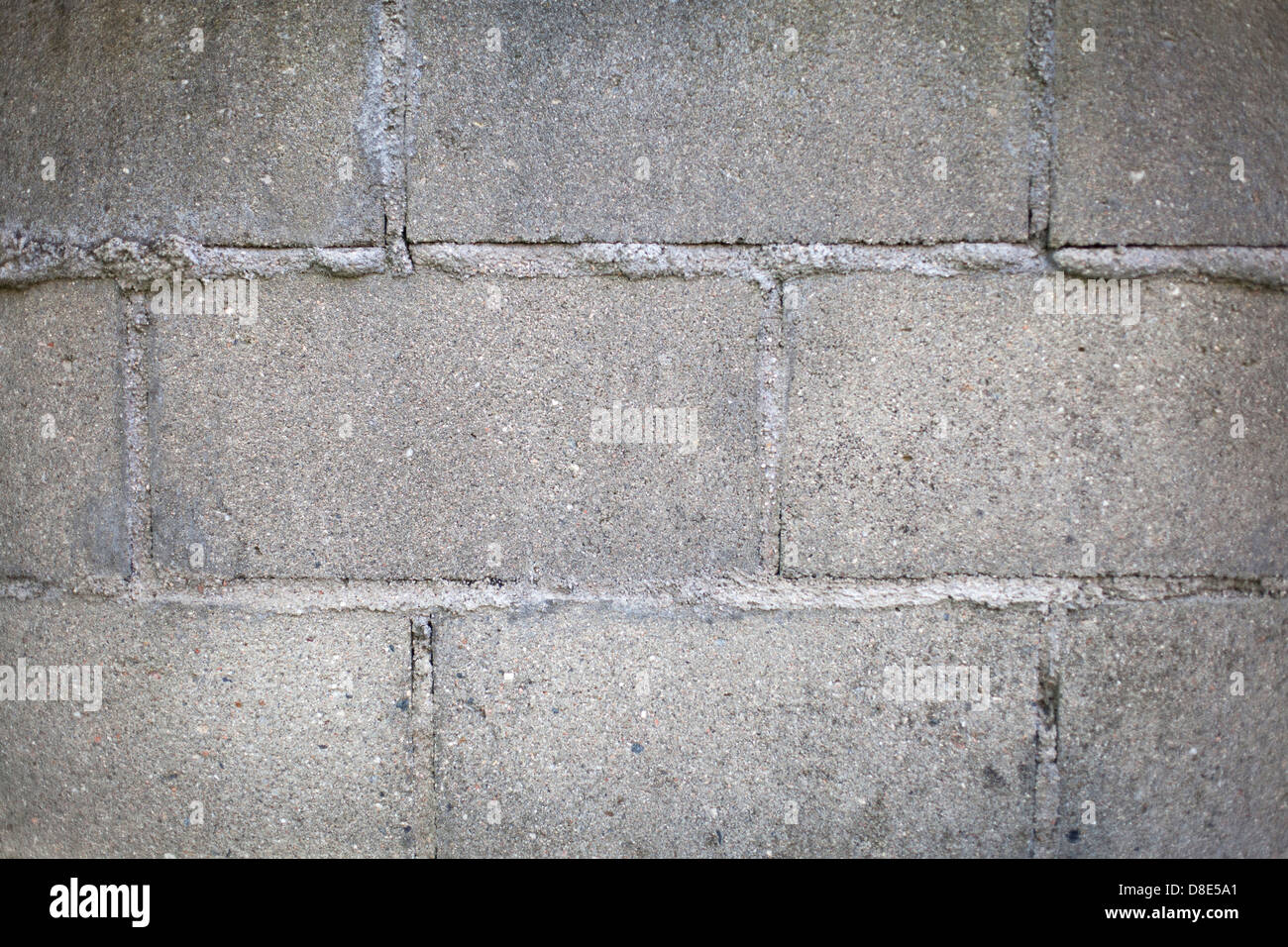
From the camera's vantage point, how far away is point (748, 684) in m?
1.42

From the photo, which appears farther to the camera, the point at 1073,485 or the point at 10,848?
the point at 10,848

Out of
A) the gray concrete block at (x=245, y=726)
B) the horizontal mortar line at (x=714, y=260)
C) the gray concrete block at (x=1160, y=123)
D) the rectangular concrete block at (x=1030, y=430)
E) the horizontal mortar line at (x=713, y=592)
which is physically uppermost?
the gray concrete block at (x=1160, y=123)

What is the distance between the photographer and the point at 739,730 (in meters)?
1.42

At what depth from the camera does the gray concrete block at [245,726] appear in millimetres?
1424

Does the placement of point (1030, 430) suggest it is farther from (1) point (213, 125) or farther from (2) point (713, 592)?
(1) point (213, 125)

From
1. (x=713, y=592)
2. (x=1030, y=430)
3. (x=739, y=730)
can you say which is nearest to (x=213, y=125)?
(x=713, y=592)

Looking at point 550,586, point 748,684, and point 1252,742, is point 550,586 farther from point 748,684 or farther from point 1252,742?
point 1252,742

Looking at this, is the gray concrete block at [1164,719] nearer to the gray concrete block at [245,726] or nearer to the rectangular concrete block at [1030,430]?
the rectangular concrete block at [1030,430]

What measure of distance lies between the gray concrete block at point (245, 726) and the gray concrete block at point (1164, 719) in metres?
1.31

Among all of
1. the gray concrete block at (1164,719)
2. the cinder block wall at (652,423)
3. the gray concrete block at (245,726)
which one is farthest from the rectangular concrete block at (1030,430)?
the gray concrete block at (245,726)

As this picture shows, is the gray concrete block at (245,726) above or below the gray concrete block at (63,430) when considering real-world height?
below

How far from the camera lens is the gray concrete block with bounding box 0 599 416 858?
56.1 inches

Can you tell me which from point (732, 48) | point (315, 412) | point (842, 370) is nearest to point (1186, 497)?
point (842, 370)

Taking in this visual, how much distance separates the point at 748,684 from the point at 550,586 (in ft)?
1.41
